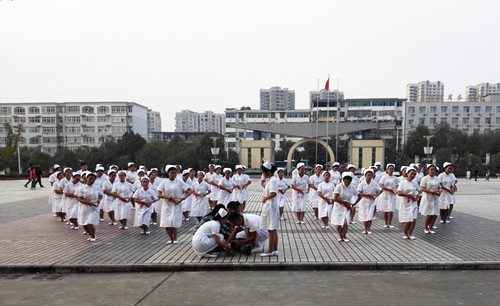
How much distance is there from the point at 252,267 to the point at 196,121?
137 metres

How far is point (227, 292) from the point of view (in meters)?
4.91

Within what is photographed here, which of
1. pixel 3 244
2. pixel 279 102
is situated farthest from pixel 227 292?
pixel 279 102

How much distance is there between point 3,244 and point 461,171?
4781 centimetres

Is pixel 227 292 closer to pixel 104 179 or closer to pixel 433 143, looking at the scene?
pixel 104 179

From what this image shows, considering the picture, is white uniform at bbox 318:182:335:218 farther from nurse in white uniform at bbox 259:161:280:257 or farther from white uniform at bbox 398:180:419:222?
nurse in white uniform at bbox 259:161:280:257

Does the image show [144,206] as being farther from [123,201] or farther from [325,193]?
[325,193]

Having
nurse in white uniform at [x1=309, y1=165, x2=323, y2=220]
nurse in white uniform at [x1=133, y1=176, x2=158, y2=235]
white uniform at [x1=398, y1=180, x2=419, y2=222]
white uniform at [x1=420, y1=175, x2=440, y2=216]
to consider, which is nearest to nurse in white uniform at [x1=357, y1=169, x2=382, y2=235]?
white uniform at [x1=398, y1=180, x2=419, y2=222]

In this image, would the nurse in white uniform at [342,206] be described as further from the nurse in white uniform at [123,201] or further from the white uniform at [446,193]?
the nurse in white uniform at [123,201]

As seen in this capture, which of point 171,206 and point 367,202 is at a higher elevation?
point 171,206

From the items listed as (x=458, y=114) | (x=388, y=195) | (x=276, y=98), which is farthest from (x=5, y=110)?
(x=458, y=114)

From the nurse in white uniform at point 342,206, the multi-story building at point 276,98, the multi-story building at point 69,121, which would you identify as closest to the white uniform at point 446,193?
the nurse in white uniform at point 342,206

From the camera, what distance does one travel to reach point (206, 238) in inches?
251

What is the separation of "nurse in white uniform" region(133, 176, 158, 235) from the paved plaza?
0.31 meters

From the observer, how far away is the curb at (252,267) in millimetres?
5922
